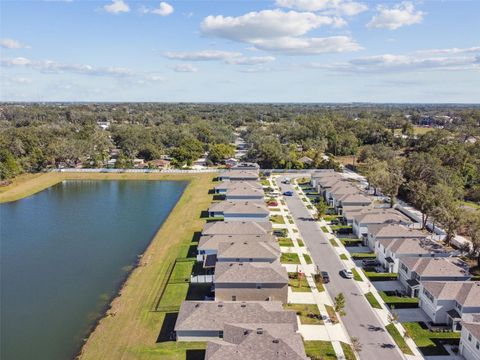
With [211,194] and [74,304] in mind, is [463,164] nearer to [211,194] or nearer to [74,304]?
[211,194]

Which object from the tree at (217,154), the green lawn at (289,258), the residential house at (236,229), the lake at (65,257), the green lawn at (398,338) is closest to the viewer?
the green lawn at (398,338)

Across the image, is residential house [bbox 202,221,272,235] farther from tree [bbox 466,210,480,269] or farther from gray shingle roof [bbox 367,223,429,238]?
tree [bbox 466,210,480,269]

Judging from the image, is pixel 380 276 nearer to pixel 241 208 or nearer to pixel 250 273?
pixel 250 273

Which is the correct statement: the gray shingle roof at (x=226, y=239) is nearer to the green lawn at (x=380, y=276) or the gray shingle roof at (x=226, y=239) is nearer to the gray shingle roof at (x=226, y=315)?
Answer: the green lawn at (x=380, y=276)

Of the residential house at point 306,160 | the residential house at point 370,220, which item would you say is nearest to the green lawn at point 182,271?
the residential house at point 370,220

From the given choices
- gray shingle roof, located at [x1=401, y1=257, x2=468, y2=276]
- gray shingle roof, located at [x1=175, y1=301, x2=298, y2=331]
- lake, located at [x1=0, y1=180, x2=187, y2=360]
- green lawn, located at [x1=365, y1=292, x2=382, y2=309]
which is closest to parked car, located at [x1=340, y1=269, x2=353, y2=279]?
green lawn, located at [x1=365, y1=292, x2=382, y2=309]

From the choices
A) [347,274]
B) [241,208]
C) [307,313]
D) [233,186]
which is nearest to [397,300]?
[347,274]
